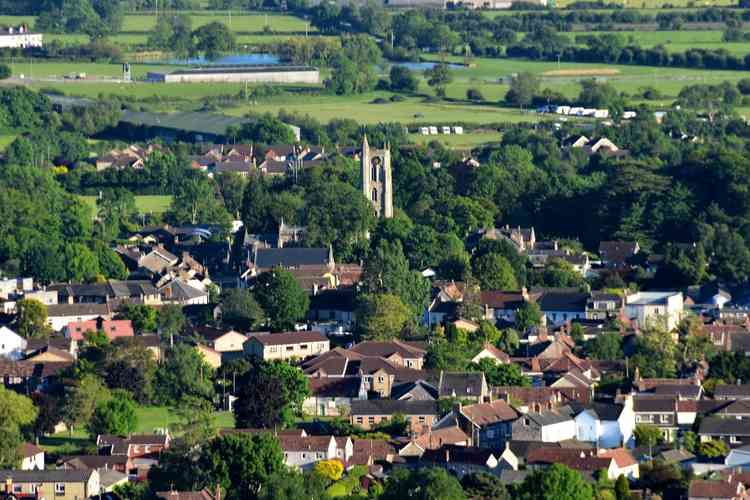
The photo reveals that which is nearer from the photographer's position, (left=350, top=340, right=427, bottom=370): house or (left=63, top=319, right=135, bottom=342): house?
(left=350, top=340, right=427, bottom=370): house

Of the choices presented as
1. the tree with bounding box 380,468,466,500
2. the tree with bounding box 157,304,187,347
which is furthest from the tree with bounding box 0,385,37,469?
the tree with bounding box 157,304,187,347

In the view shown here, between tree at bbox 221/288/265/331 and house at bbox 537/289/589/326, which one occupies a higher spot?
tree at bbox 221/288/265/331

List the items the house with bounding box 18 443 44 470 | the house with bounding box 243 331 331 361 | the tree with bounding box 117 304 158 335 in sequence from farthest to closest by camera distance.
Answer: the tree with bounding box 117 304 158 335
the house with bounding box 243 331 331 361
the house with bounding box 18 443 44 470

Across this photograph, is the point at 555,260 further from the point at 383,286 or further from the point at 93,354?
the point at 93,354

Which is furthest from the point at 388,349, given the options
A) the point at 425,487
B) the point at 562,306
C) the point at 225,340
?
the point at 425,487

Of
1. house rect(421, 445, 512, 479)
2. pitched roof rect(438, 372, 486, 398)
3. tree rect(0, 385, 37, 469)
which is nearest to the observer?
house rect(421, 445, 512, 479)

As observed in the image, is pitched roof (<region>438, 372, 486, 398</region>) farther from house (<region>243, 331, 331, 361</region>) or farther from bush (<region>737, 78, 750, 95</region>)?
bush (<region>737, 78, 750, 95</region>)

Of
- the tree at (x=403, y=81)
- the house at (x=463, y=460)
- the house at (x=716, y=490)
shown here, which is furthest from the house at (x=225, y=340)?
the tree at (x=403, y=81)

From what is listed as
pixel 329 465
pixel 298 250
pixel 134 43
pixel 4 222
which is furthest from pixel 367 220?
pixel 134 43
